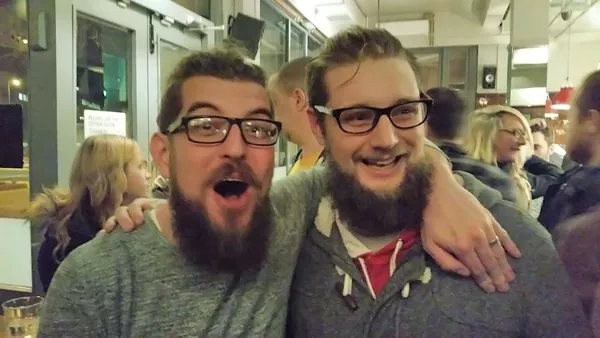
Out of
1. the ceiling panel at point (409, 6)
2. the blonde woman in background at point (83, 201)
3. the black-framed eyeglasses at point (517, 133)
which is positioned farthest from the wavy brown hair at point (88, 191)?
the ceiling panel at point (409, 6)

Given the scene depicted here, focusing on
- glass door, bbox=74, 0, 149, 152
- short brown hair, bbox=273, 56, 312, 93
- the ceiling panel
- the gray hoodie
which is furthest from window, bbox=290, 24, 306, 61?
the gray hoodie

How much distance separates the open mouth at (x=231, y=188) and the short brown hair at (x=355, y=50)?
324mm

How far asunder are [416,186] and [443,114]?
1.43m

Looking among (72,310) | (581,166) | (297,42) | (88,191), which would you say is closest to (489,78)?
(297,42)

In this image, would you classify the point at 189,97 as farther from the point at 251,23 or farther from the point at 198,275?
the point at 251,23

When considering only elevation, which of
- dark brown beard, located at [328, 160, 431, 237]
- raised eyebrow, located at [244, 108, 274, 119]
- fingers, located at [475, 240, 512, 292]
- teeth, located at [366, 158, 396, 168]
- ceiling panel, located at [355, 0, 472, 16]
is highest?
ceiling panel, located at [355, 0, 472, 16]

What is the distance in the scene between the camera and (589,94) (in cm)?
227

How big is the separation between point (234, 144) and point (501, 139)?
95.6 inches

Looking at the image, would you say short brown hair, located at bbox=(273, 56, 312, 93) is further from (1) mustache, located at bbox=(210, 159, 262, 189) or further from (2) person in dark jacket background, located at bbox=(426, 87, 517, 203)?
(1) mustache, located at bbox=(210, 159, 262, 189)

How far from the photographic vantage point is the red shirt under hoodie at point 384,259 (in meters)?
1.31

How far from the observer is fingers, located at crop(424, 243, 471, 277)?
1.23 metres

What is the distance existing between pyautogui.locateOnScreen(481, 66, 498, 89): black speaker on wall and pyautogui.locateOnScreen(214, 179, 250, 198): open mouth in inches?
315

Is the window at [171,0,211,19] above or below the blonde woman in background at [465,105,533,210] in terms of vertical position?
above

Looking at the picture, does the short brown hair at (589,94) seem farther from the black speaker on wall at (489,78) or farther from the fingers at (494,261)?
the black speaker on wall at (489,78)
